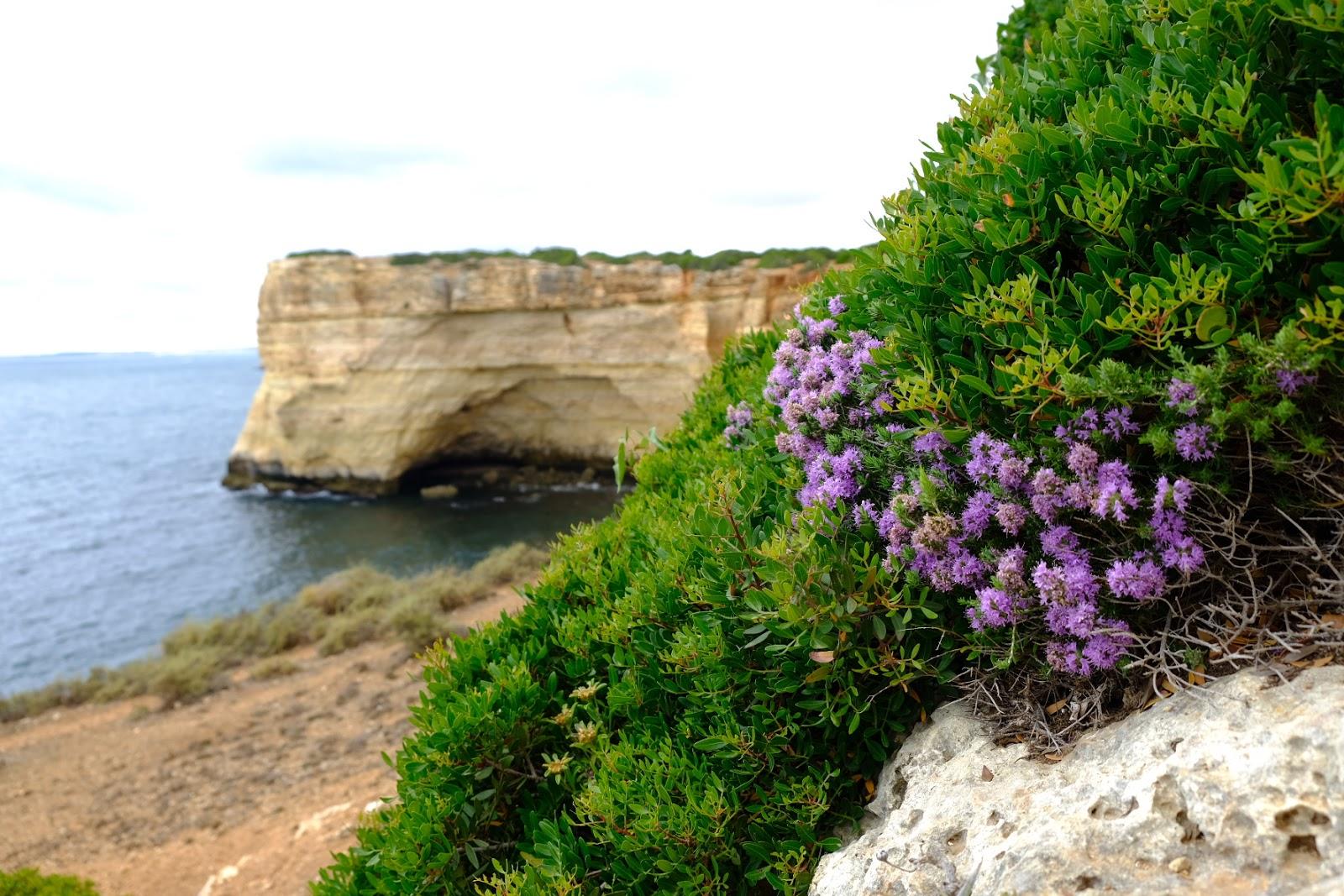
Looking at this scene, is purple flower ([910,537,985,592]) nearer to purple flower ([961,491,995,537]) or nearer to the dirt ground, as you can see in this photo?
purple flower ([961,491,995,537])

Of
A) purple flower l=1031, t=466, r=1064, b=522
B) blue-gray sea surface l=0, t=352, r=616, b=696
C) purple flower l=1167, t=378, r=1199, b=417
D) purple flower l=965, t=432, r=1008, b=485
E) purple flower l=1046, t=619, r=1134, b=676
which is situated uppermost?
purple flower l=1167, t=378, r=1199, b=417

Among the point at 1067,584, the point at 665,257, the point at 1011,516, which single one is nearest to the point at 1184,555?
the point at 1067,584

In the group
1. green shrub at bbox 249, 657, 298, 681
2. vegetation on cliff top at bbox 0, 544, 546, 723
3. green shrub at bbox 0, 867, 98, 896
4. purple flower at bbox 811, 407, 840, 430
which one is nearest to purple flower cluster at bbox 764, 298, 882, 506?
purple flower at bbox 811, 407, 840, 430

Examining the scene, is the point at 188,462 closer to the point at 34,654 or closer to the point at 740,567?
the point at 34,654

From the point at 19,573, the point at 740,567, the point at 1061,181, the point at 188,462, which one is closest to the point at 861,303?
Result: the point at 1061,181

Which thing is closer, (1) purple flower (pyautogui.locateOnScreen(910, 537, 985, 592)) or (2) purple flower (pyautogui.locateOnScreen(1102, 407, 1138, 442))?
(2) purple flower (pyautogui.locateOnScreen(1102, 407, 1138, 442))

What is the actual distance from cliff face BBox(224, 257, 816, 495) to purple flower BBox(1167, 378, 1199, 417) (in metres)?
24.0

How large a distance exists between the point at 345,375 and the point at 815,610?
29036mm

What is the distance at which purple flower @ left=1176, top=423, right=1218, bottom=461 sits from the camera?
150 centimetres

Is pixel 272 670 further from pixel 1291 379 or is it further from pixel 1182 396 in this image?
pixel 1291 379

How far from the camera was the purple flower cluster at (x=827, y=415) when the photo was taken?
84.0 inches

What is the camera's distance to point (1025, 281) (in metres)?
1.64

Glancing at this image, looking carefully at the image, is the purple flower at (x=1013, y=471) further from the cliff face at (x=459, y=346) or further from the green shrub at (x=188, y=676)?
the cliff face at (x=459, y=346)

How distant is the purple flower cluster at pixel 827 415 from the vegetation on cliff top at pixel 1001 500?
0.01 m
